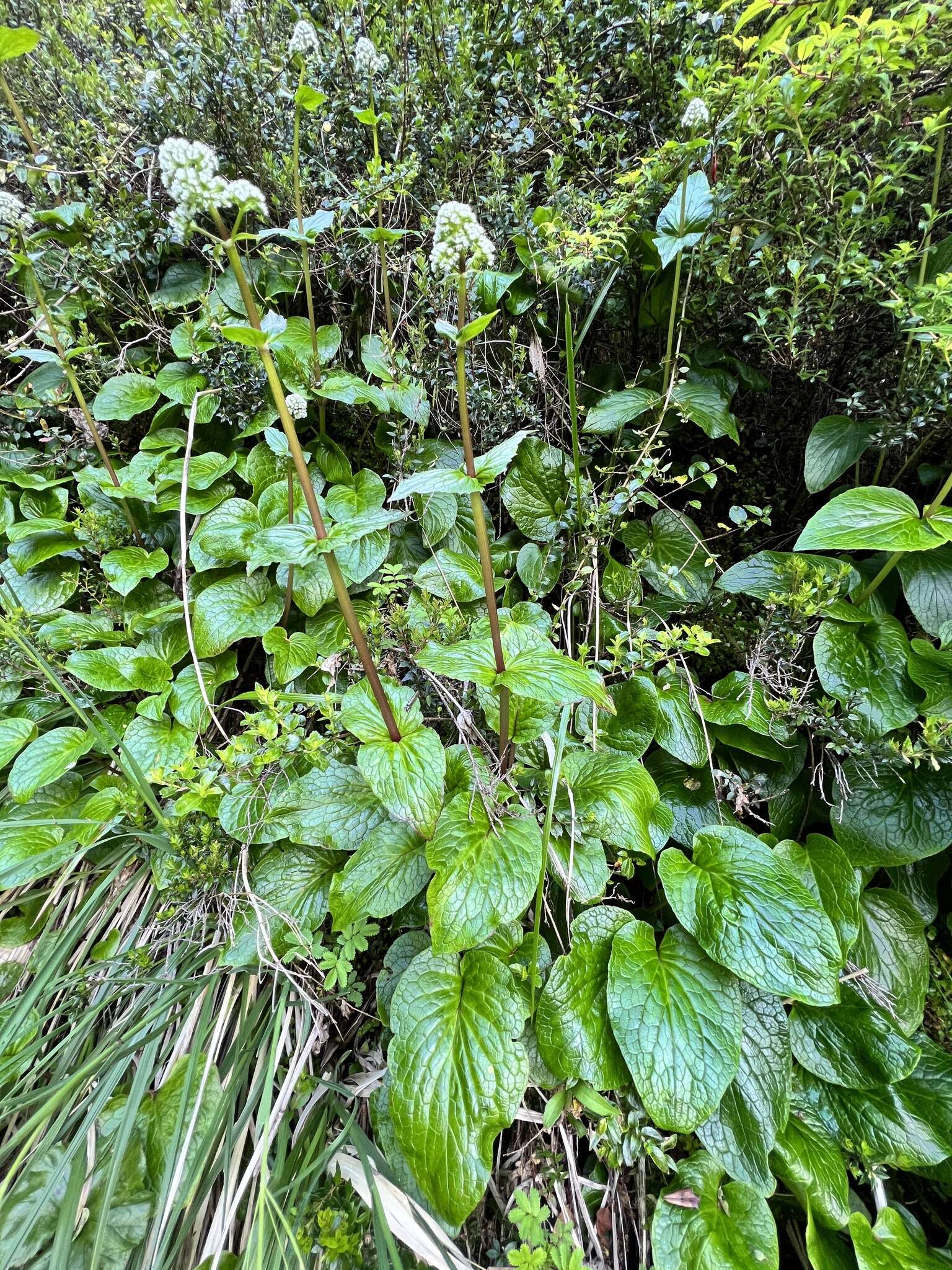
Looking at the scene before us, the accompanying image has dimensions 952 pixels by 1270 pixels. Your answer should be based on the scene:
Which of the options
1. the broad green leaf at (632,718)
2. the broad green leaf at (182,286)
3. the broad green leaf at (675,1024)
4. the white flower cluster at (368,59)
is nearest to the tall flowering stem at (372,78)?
the white flower cluster at (368,59)

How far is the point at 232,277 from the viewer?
4.23 feet

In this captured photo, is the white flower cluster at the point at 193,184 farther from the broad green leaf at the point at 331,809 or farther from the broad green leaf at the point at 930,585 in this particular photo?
the broad green leaf at the point at 930,585

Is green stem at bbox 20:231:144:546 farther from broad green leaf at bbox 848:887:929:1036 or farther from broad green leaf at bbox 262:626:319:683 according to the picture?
broad green leaf at bbox 848:887:929:1036

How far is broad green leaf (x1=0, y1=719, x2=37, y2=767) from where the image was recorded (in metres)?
1.05

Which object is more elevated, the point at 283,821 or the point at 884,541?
the point at 884,541

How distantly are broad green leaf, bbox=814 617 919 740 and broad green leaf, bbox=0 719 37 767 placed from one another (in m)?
1.46

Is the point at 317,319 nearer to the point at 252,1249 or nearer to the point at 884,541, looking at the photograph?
the point at 884,541

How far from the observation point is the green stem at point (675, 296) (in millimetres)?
913

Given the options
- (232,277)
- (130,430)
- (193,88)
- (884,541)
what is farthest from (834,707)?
(193,88)

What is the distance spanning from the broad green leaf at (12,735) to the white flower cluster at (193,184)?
970mm

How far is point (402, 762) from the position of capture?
2.52ft

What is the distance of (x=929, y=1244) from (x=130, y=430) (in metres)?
2.28

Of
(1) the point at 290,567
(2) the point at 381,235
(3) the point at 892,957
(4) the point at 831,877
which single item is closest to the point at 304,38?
(2) the point at 381,235

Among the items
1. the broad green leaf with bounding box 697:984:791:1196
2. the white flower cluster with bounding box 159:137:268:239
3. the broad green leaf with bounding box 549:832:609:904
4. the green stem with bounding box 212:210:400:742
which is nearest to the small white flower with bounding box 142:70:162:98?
the green stem with bounding box 212:210:400:742
